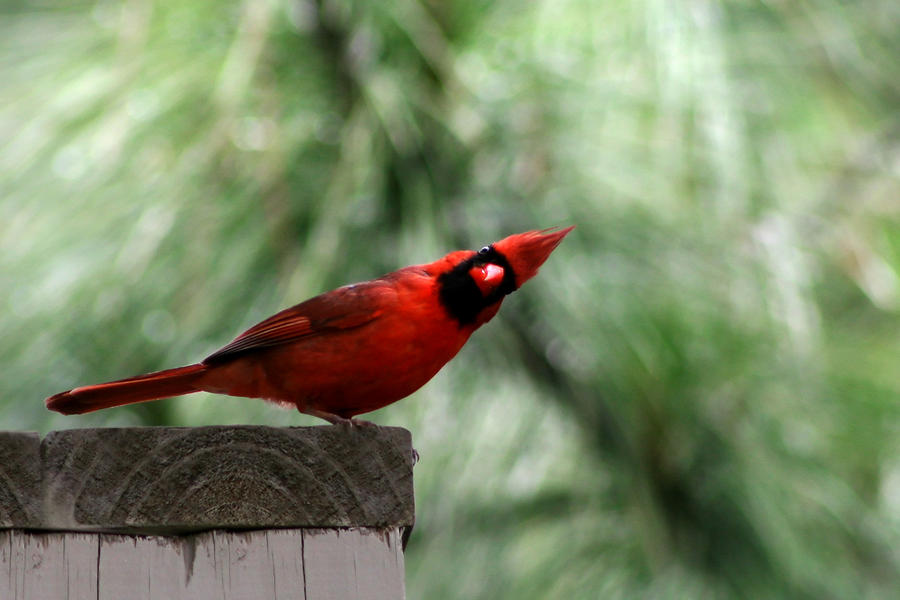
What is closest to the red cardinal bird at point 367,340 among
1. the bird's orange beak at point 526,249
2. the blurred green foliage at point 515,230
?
the bird's orange beak at point 526,249

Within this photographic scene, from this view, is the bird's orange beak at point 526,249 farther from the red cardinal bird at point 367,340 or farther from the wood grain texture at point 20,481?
the wood grain texture at point 20,481

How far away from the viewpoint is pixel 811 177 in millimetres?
2248

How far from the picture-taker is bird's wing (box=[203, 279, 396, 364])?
1487 millimetres

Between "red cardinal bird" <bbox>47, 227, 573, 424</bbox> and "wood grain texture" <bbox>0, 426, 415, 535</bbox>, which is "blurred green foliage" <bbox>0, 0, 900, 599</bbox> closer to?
"red cardinal bird" <bbox>47, 227, 573, 424</bbox>

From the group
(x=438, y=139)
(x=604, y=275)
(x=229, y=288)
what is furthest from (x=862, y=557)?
(x=229, y=288)

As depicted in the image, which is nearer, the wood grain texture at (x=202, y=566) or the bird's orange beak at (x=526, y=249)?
the wood grain texture at (x=202, y=566)

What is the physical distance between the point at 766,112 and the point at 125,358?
1.27m

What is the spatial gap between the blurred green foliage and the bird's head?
0.50 meters

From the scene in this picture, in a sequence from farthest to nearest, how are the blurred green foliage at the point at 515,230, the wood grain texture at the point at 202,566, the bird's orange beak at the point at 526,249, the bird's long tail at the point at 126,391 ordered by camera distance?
the blurred green foliage at the point at 515,230, the bird's orange beak at the point at 526,249, the bird's long tail at the point at 126,391, the wood grain texture at the point at 202,566

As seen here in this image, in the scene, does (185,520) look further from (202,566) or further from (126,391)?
(126,391)

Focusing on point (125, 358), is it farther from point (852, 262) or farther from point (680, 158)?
point (852, 262)

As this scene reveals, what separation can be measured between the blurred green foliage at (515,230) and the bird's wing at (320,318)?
0.43 metres

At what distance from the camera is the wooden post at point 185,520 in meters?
0.86

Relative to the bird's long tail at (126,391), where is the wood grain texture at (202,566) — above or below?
above
